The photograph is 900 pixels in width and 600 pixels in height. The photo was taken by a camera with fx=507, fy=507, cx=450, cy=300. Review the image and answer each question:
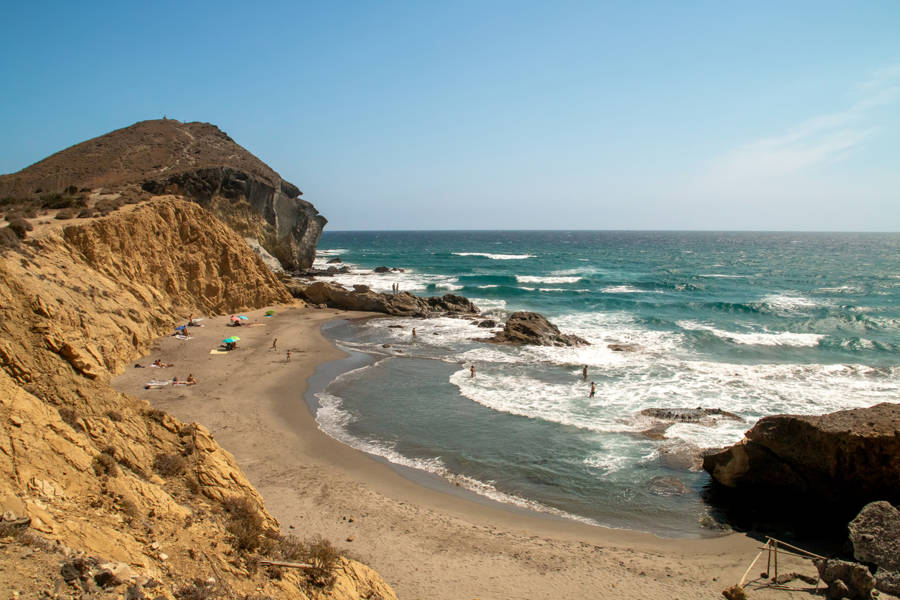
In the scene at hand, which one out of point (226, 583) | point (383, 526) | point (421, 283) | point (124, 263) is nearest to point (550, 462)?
point (383, 526)

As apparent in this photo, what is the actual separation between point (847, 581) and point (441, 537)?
307 inches

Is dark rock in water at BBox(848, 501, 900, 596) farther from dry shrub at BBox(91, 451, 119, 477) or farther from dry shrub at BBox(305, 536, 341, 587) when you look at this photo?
dry shrub at BBox(91, 451, 119, 477)

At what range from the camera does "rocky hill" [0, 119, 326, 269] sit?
3844 cm

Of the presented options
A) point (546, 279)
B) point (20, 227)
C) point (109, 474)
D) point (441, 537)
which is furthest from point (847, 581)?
point (546, 279)

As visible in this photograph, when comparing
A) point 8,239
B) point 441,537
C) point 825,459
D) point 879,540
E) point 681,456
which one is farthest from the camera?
point 8,239

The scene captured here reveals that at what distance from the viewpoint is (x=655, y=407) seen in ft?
66.7

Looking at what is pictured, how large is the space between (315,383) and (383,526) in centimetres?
1247

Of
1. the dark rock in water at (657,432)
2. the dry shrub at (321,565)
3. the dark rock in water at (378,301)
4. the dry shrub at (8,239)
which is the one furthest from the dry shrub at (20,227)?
the dark rock in water at (657,432)

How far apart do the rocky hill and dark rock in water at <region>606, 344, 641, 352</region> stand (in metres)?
31.1

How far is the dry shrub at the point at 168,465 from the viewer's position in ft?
24.2

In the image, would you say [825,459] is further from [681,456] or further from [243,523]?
[243,523]

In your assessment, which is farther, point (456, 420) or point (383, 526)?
point (456, 420)

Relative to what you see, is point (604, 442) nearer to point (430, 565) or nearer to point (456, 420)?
point (456, 420)

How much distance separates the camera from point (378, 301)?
41469mm
